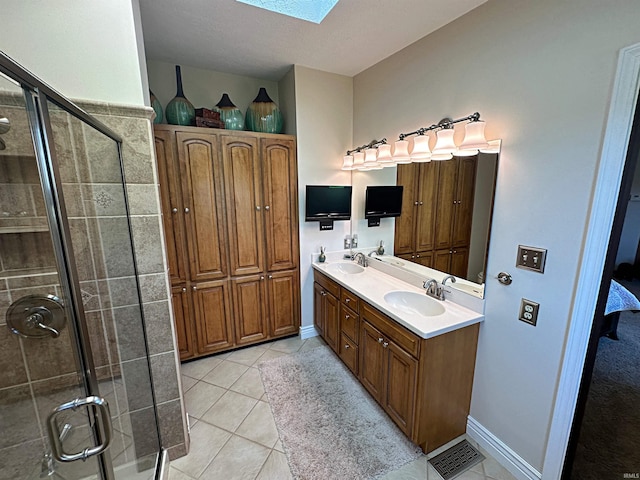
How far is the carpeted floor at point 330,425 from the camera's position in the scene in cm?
166

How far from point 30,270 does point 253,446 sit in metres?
1.59

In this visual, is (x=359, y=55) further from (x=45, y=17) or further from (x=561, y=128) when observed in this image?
(x=45, y=17)

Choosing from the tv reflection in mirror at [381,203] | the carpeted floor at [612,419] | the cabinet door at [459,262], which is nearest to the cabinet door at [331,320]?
the tv reflection in mirror at [381,203]

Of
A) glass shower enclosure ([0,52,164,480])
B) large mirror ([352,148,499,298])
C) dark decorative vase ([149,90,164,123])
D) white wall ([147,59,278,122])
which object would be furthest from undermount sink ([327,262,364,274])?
dark decorative vase ([149,90,164,123])

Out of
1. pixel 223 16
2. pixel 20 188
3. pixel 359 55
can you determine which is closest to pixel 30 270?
pixel 20 188

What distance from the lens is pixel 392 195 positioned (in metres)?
2.54

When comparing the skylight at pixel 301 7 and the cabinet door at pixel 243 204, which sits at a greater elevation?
the skylight at pixel 301 7

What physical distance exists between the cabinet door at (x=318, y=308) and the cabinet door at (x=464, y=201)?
4.49 feet

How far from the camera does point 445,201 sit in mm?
2074

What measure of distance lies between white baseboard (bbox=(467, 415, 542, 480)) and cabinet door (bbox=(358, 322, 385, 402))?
63 cm

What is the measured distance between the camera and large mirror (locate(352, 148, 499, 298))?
5.72 feet

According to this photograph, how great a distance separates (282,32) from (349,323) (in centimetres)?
231

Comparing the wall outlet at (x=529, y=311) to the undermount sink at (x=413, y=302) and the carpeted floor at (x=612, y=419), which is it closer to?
the undermount sink at (x=413, y=302)

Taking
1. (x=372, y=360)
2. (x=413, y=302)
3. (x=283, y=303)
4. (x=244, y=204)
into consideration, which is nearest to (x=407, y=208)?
(x=413, y=302)
